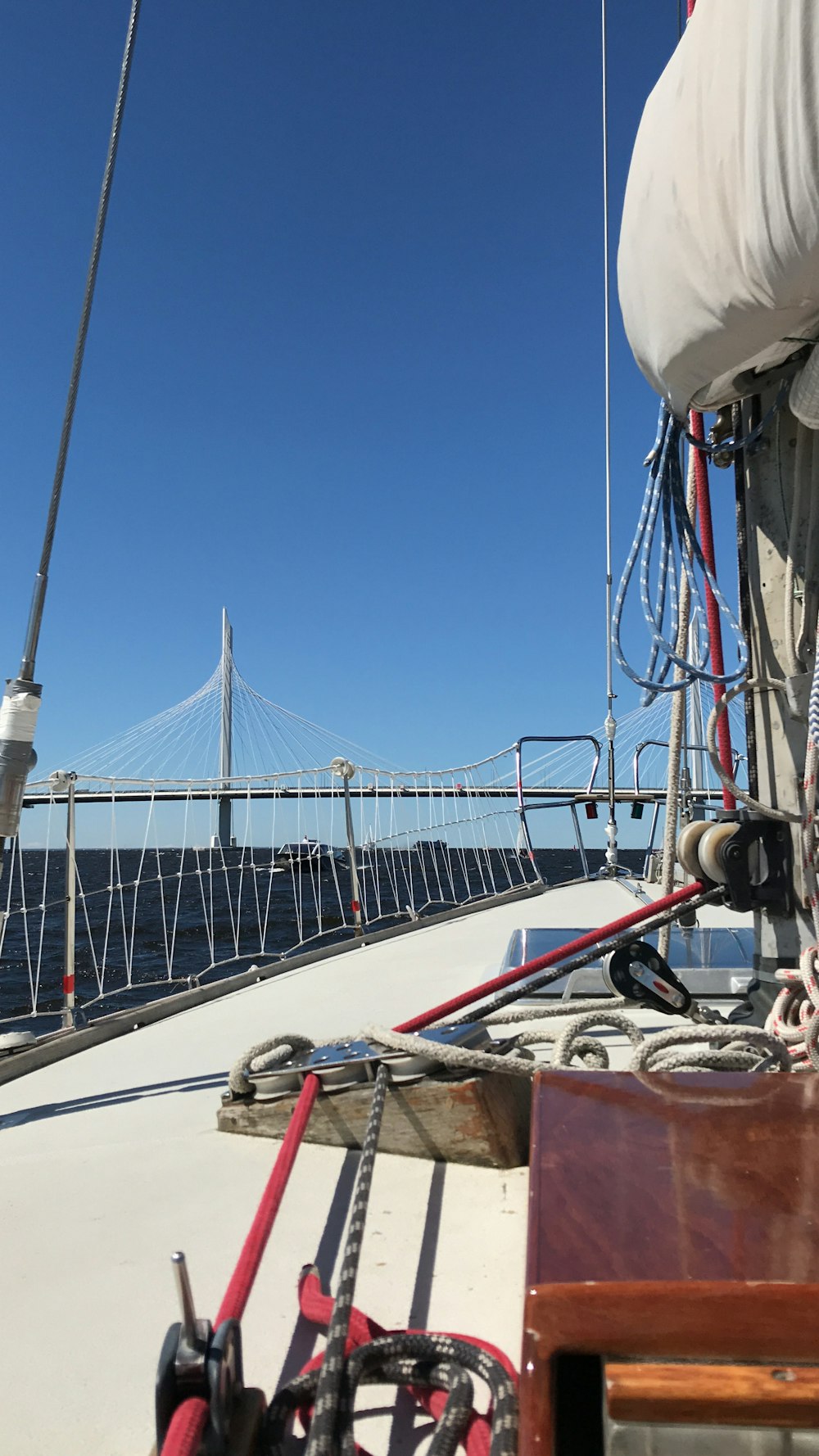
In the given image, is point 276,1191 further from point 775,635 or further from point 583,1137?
point 775,635

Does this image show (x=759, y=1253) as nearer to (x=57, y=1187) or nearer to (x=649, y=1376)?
(x=649, y=1376)

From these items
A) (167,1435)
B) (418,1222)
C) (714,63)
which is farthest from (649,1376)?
(714,63)

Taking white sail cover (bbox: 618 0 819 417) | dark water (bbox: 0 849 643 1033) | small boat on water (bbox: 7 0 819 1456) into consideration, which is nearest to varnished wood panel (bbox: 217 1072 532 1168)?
small boat on water (bbox: 7 0 819 1456)

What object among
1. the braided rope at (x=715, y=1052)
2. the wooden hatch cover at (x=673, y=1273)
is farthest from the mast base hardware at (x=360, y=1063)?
the wooden hatch cover at (x=673, y=1273)

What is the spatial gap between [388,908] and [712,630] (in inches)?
432

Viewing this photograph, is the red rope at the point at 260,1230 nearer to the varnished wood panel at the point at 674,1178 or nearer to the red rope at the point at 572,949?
the varnished wood panel at the point at 674,1178

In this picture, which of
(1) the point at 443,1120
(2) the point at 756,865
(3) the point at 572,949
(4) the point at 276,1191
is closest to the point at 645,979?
(3) the point at 572,949

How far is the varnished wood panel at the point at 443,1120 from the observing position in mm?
1095

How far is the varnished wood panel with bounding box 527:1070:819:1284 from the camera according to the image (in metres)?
0.49

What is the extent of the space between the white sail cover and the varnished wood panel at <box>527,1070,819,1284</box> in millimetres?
884

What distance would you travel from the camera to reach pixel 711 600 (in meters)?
1.59

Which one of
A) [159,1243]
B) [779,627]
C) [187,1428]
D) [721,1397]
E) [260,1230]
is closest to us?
[721,1397]

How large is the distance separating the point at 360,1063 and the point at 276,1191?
34cm

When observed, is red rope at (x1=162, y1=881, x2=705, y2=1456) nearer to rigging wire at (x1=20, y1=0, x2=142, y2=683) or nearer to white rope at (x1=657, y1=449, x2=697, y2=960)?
white rope at (x1=657, y1=449, x2=697, y2=960)
